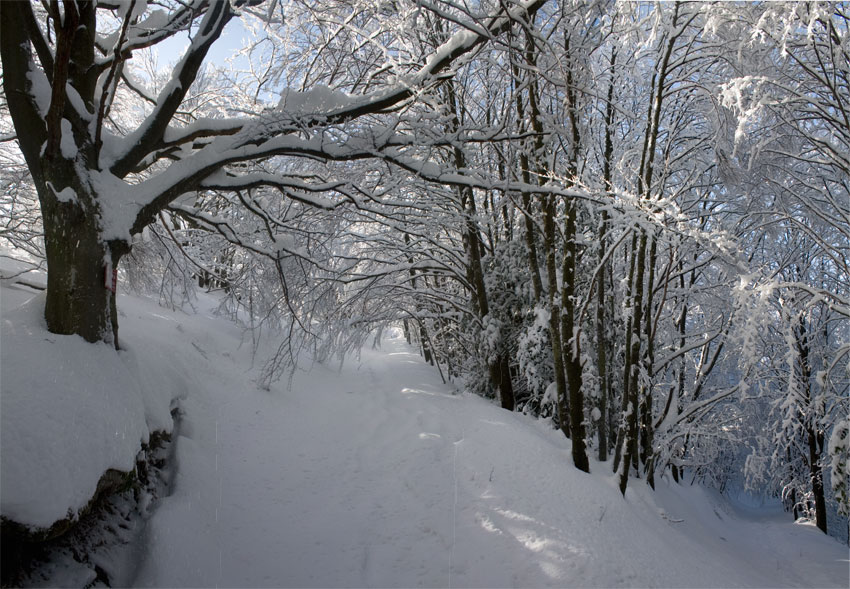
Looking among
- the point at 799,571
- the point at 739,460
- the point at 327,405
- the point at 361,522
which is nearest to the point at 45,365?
the point at 361,522

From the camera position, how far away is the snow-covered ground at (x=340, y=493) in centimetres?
332

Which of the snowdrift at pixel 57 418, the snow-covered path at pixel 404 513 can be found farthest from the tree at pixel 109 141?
the snow-covered path at pixel 404 513

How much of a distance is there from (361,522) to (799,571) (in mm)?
6463

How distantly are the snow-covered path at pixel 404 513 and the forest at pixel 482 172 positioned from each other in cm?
89

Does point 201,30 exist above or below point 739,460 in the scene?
above

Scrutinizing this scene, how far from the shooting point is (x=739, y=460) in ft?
65.4

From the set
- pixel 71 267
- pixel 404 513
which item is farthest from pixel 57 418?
pixel 404 513

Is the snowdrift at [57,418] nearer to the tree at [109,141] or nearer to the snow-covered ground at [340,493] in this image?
the snow-covered ground at [340,493]

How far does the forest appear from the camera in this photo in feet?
12.6

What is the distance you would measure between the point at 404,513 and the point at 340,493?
2.87ft

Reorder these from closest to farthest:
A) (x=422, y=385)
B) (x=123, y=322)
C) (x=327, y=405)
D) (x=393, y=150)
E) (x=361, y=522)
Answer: (x=393, y=150), (x=361, y=522), (x=123, y=322), (x=327, y=405), (x=422, y=385)

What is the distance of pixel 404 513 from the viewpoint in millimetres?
4844

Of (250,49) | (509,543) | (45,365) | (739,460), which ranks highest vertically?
(250,49)

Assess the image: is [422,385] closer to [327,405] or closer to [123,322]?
[327,405]
